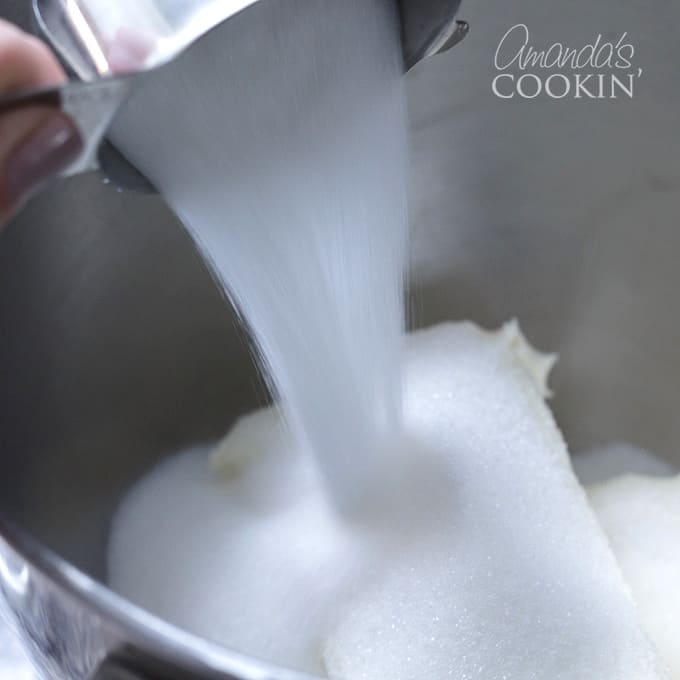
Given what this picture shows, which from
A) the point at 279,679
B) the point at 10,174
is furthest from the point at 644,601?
the point at 10,174

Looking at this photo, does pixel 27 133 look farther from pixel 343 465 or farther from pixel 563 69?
pixel 563 69

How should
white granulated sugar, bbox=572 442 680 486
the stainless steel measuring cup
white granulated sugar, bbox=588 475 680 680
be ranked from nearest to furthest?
the stainless steel measuring cup, white granulated sugar, bbox=588 475 680 680, white granulated sugar, bbox=572 442 680 486

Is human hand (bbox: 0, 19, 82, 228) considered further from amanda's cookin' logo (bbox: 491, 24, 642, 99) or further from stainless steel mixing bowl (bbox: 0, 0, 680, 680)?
amanda's cookin' logo (bbox: 491, 24, 642, 99)

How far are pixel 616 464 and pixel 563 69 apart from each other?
318mm

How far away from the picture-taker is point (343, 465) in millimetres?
704

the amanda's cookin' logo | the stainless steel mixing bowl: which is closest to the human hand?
the stainless steel mixing bowl

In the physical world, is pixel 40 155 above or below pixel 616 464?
above

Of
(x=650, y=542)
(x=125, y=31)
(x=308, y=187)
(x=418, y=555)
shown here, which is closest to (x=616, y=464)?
(x=650, y=542)

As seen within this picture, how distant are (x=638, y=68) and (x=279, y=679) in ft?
1.96

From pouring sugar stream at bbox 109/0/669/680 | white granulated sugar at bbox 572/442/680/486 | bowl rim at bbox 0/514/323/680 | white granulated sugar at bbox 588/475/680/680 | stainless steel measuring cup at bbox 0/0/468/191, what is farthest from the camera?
white granulated sugar at bbox 572/442/680/486

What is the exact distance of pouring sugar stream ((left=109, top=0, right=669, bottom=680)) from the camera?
23.9 inches

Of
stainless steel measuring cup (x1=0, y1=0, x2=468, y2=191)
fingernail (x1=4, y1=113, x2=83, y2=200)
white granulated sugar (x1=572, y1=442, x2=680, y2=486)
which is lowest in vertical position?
white granulated sugar (x1=572, y1=442, x2=680, y2=486)

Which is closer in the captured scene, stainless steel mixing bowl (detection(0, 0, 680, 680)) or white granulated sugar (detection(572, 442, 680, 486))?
stainless steel mixing bowl (detection(0, 0, 680, 680))

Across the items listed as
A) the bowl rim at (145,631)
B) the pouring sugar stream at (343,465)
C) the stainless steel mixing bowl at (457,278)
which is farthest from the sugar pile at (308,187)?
the bowl rim at (145,631)
